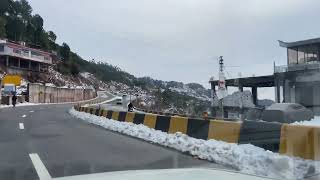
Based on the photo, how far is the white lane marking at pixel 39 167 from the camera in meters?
9.27

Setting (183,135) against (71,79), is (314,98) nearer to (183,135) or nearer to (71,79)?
(183,135)

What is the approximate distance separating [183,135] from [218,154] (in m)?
3.07

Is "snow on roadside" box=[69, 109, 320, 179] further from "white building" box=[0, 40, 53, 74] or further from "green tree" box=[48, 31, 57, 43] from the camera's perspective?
"green tree" box=[48, 31, 57, 43]

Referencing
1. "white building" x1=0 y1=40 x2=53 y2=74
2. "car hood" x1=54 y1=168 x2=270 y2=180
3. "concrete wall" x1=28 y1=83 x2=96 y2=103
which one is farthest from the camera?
"white building" x1=0 y1=40 x2=53 y2=74

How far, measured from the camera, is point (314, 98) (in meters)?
55.7

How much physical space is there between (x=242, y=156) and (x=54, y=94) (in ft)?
308

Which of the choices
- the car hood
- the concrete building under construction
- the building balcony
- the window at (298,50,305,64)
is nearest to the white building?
the concrete building under construction

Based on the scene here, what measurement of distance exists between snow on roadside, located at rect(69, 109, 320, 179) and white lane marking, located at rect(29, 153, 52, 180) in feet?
11.7

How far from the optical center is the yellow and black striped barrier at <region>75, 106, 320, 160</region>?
944 centimetres

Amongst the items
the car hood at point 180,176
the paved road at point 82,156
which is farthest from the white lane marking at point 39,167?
the car hood at point 180,176

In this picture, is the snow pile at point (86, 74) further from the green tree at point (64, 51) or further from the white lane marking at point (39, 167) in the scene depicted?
the white lane marking at point (39, 167)

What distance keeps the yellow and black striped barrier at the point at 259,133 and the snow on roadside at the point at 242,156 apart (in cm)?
15

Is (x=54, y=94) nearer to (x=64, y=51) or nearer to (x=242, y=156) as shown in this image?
(x=64, y=51)

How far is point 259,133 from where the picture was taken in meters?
11.1
